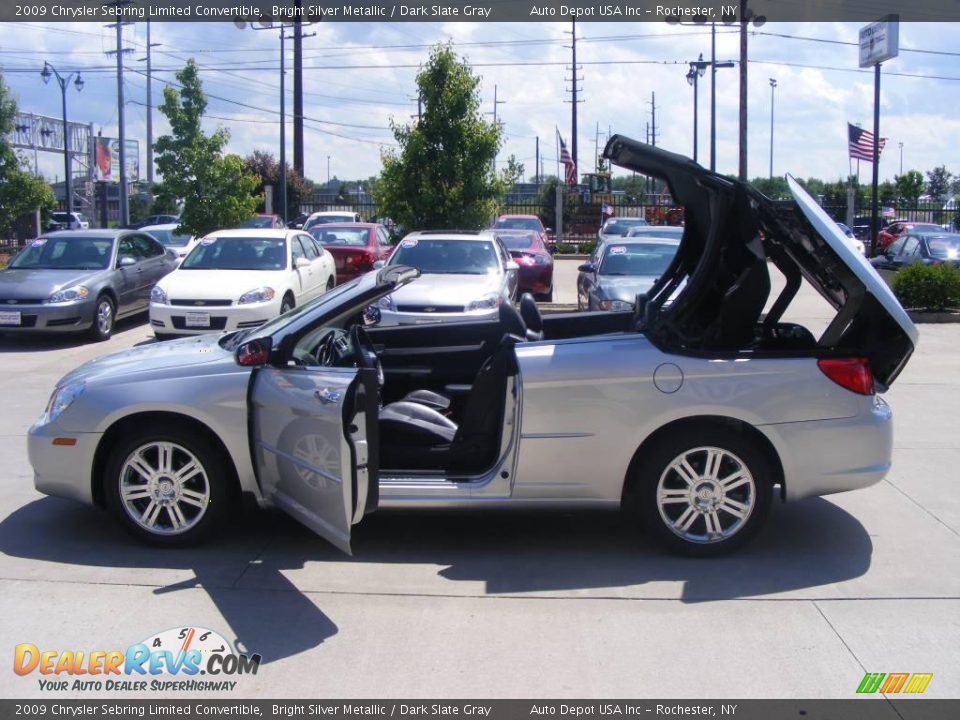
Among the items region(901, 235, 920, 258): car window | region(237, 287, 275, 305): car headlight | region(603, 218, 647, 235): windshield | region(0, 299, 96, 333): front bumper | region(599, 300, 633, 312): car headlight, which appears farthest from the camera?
region(603, 218, 647, 235): windshield

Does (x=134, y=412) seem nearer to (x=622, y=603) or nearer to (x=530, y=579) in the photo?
(x=530, y=579)

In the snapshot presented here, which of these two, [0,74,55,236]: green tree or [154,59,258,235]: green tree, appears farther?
[0,74,55,236]: green tree

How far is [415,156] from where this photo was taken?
1798 centimetres

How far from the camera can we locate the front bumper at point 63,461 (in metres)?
5.46

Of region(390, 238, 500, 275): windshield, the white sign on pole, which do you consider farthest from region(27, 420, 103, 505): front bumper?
the white sign on pole

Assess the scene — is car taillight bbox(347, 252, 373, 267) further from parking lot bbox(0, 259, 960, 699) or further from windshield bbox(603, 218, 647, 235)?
parking lot bbox(0, 259, 960, 699)

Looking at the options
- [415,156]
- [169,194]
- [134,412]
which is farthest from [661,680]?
[169,194]

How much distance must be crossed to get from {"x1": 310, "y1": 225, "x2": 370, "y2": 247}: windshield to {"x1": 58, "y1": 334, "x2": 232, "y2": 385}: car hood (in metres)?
13.7

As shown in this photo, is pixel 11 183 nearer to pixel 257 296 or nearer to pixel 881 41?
pixel 257 296

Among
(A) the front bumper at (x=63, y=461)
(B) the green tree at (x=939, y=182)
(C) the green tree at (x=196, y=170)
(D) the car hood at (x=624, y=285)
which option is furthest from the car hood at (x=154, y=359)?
(B) the green tree at (x=939, y=182)

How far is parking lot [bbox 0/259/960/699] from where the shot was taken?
4137 mm

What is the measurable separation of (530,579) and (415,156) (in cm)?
1373

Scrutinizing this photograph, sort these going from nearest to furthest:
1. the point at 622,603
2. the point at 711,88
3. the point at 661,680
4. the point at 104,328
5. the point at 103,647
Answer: the point at 661,680
the point at 103,647
the point at 622,603
the point at 104,328
the point at 711,88

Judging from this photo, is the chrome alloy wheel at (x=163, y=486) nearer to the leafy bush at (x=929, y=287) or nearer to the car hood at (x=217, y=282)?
the car hood at (x=217, y=282)
